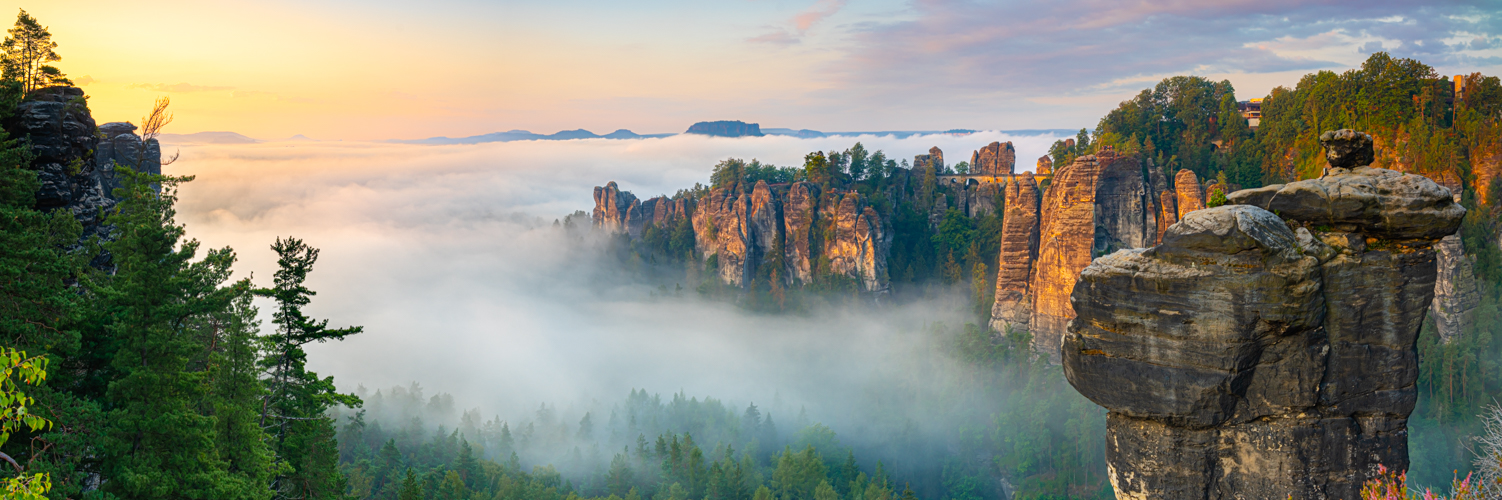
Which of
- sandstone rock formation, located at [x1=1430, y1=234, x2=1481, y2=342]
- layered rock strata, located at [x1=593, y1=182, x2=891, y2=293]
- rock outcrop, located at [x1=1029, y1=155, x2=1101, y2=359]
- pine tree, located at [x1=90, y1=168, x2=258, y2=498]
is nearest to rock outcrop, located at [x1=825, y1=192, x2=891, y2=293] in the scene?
layered rock strata, located at [x1=593, y1=182, x2=891, y2=293]

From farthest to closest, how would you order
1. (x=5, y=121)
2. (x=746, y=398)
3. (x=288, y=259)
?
(x=746, y=398) → (x=288, y=259) → (x=5, y=121)

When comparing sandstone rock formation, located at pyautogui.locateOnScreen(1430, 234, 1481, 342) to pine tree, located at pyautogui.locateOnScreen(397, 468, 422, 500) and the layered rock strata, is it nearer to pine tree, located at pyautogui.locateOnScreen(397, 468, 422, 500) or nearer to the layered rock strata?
the layered rock strata

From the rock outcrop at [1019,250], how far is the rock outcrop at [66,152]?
61.0 metres

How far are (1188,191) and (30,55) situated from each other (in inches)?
2394

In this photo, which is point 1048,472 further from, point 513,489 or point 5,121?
point 5,121

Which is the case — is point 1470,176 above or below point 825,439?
above

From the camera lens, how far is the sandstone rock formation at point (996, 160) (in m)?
86.6

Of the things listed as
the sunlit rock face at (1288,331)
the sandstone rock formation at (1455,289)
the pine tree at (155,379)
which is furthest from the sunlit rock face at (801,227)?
the sunlit rock face at (1288,331)

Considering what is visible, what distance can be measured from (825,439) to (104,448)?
52.3m

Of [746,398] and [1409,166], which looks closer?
[1409,166]

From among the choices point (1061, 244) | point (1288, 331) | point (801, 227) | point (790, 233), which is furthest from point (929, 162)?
point (1288, 331)

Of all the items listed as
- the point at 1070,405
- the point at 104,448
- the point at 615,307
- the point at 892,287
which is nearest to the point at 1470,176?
the point at 1070,405

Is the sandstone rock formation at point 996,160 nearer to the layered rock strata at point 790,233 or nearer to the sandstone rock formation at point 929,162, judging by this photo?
the sandstone rock formation at point 929,162

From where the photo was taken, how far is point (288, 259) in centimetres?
1881
